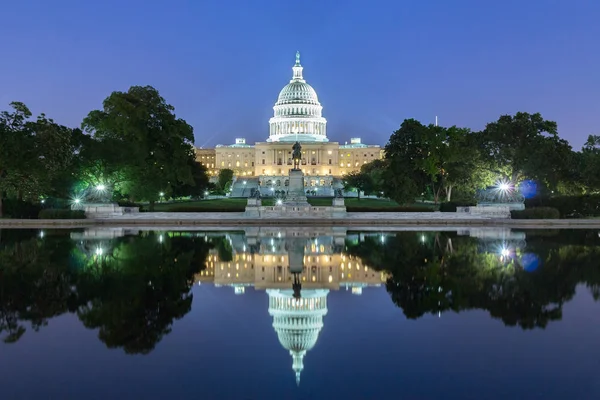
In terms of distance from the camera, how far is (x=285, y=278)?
16641 millimetres

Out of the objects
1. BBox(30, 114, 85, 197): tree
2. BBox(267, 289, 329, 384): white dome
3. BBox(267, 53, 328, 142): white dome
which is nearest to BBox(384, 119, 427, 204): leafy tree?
BBox(30, 114, 85, 197): tree

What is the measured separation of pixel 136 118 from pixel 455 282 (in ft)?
139

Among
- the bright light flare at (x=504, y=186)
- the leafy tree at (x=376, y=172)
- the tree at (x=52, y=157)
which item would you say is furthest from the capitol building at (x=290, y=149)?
the tree at (x=52, y=157)

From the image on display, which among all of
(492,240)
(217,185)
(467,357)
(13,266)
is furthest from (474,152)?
(217,185)

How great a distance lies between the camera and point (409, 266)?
18.7m

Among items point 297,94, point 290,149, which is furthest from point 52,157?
point 297,94

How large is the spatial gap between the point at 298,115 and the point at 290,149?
37.1 ft

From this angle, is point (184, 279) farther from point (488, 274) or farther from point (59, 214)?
point (59, 214)

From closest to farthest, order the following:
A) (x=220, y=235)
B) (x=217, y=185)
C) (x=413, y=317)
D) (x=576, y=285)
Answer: (x=413, y=317) → (x=576, y=285) → (x=220, y=235) → (x=217, y=185)

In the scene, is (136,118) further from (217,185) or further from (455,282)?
(217,185)

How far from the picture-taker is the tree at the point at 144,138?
52.3 metres

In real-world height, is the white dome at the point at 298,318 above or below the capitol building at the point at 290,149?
below

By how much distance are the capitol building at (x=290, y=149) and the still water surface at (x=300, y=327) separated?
135644mm

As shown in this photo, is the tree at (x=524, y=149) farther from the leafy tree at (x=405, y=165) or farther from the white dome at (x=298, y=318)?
the white dome at (x=298, y=318)
